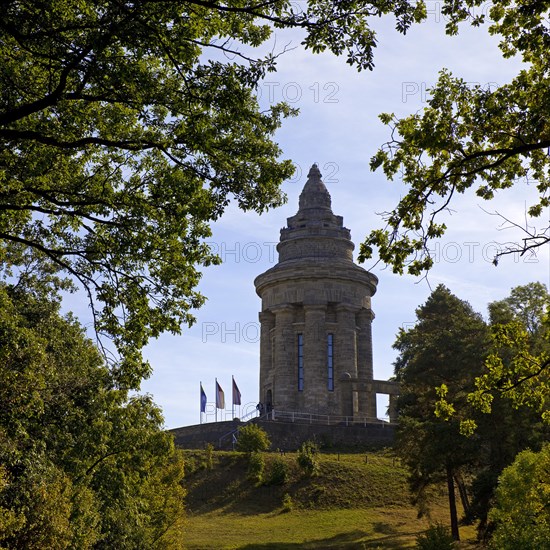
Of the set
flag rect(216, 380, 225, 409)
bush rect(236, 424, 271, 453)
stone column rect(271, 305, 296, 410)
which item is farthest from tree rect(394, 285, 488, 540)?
stone column rect(271, 305, 296, 410)

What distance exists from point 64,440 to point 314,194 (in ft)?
158

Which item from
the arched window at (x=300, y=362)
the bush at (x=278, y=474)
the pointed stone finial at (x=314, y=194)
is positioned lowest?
the bush at (x=278, y=474)

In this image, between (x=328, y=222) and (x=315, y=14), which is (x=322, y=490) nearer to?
(x=328, y=222)

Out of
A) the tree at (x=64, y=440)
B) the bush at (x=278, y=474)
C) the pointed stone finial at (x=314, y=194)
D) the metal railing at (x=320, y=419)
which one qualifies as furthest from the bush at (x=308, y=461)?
the pointed stone finial at (x=314, y=194)

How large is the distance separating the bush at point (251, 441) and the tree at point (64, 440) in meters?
17.3

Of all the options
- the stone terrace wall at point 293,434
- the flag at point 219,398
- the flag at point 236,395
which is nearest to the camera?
the stone terrace wall at point 293,434

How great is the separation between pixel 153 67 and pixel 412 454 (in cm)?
2575

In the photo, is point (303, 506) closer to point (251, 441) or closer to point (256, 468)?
point (256, 468)

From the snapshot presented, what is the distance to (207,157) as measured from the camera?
57.2 ft

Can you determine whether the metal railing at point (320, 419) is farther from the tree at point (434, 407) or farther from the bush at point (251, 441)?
the tree at point (434, 407)

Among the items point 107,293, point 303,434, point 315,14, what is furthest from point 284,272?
point 315,14

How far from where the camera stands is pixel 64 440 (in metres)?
24.8

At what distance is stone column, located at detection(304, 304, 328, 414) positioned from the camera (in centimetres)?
6284

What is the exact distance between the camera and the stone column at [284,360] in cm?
6375
